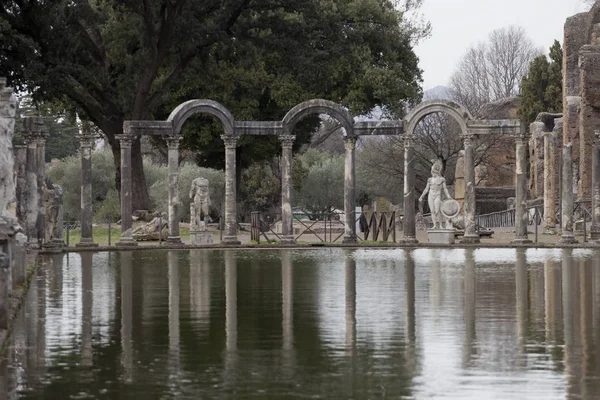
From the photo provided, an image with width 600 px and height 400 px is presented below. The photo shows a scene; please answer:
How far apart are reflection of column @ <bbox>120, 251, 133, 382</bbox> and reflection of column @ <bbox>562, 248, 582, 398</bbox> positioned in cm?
362

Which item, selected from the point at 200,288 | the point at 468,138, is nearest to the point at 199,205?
the point at 468,138

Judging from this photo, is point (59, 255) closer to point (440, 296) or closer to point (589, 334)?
point (440, 296)

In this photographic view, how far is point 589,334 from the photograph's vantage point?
1265 cm

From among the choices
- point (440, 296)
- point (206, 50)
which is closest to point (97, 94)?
point (206, 50)

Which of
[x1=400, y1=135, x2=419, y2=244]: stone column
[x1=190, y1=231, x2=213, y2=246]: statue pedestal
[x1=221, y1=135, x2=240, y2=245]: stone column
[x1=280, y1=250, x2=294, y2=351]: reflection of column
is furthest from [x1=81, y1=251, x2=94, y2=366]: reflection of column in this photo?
[x1=400, y1=135, x2=419, y2=244]: stone column

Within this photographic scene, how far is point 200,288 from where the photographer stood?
19.6 meters

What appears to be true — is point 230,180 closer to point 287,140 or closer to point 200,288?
point 287,140

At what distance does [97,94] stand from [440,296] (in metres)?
27.7

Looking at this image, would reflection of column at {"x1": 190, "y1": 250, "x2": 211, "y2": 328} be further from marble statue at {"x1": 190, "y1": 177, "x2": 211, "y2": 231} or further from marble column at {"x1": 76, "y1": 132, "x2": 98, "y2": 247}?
marble statue at {"x1": 190, "y1": 177, "x2": 211, "y2": 231}

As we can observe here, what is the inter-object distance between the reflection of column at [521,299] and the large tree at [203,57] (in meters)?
17.6

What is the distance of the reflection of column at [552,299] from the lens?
13.0m

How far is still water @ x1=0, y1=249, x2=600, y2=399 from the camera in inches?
381

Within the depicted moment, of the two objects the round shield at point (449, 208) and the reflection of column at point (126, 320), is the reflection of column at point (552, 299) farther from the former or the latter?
the round shield at point (449, 208)

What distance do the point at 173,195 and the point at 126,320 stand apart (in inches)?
869
